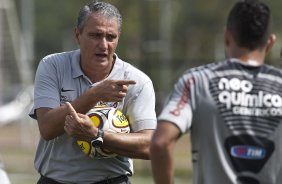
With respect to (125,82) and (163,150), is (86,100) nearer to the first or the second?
(125,82)

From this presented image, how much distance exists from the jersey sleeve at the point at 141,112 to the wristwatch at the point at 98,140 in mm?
457

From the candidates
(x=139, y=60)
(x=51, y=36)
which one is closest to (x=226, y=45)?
(x=139, y=60)

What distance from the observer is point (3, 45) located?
42188 millimetres

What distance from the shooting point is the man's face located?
764cm

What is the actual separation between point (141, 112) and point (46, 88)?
76cm

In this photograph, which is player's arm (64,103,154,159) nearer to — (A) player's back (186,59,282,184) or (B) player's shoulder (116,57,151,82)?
(B) player's shoulder (116,57,151,82)

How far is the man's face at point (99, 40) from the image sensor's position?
7.64 metres

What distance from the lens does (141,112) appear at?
771cm

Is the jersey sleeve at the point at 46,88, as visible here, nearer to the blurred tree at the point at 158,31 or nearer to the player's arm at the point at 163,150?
the player's arm at the point at 163,150

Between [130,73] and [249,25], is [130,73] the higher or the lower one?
the lower one

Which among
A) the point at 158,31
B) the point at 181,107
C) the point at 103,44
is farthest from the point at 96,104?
the point at 158,31

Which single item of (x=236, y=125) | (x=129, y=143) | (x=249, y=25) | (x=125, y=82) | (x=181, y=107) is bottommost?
(x=129, y=143)

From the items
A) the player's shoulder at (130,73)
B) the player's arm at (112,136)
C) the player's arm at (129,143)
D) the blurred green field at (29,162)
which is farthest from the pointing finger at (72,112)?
the blurred green field at (29,162)

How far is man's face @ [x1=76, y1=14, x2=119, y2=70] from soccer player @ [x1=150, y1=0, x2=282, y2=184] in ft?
6.39
